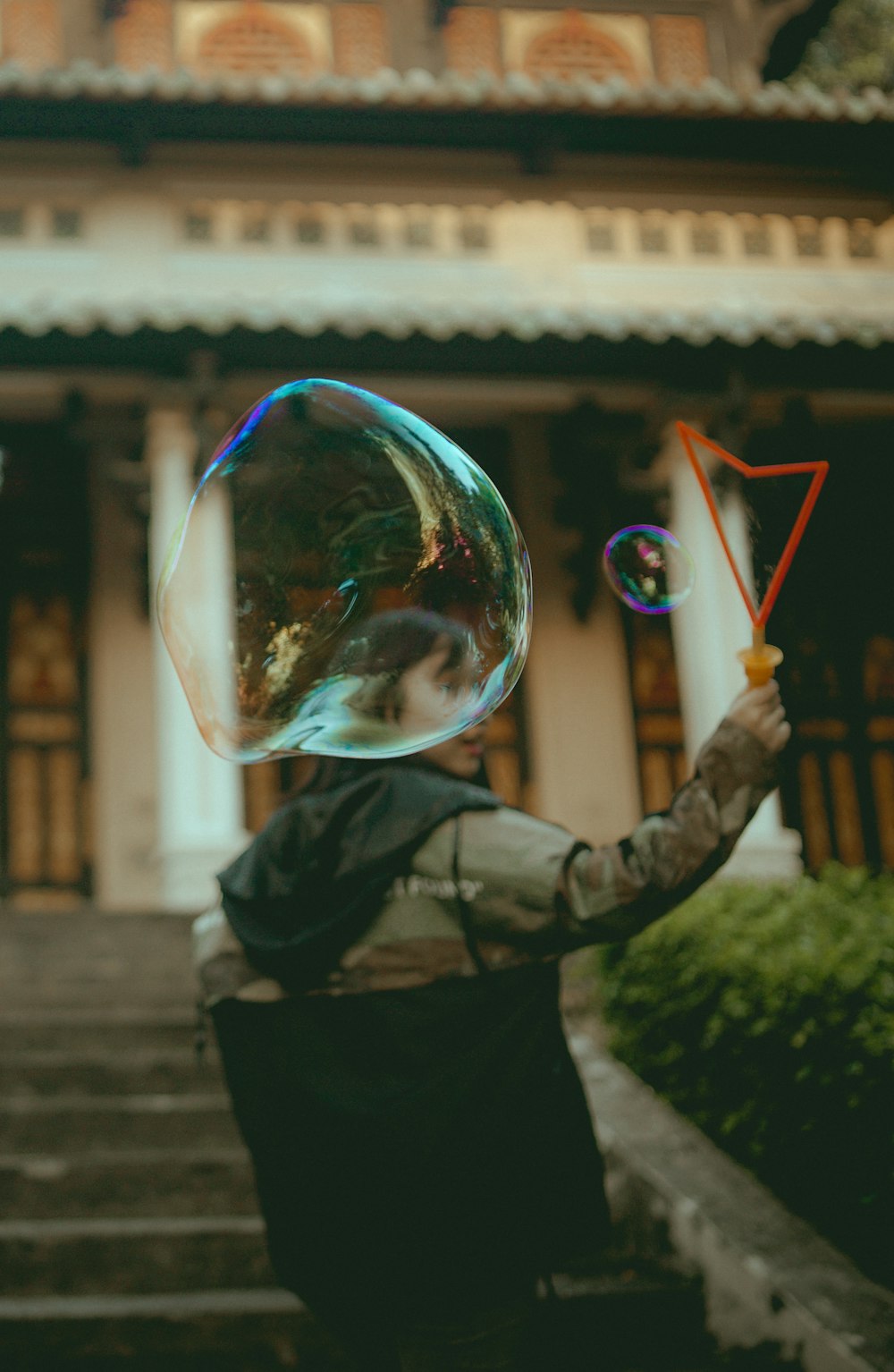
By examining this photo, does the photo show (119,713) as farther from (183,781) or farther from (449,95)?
(449,95)

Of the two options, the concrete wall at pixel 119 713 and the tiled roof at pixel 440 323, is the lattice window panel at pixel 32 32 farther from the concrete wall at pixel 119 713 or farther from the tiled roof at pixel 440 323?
the concrete wall at pixel 119 713

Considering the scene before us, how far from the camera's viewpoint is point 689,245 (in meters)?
11.7

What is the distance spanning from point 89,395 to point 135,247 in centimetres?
204

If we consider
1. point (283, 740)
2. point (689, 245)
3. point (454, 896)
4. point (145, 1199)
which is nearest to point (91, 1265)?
point (145, 1199)

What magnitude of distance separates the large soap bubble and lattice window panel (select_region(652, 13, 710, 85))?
11550 millimetres

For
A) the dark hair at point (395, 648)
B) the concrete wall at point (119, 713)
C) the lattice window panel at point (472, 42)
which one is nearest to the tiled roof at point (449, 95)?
the lattice window panel at point (472, 42)

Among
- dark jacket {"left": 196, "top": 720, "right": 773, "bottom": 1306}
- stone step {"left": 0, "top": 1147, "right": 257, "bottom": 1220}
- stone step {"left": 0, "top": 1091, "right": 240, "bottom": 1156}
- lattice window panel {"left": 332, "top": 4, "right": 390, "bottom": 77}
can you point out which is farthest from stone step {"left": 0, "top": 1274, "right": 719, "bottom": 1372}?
lattice window panel {"left": 332, "top": 4, "right": 390, "bottom": 77}

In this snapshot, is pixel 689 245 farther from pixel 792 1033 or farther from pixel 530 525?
pixel 792 1033

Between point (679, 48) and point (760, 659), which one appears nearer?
point (760, 659)

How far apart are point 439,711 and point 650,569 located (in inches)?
35.9

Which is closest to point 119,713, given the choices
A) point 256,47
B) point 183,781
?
point 183,781

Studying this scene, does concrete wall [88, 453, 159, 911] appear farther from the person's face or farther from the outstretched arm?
the outstretched arm

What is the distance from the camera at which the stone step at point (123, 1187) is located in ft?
14.2

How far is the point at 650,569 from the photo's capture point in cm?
316
